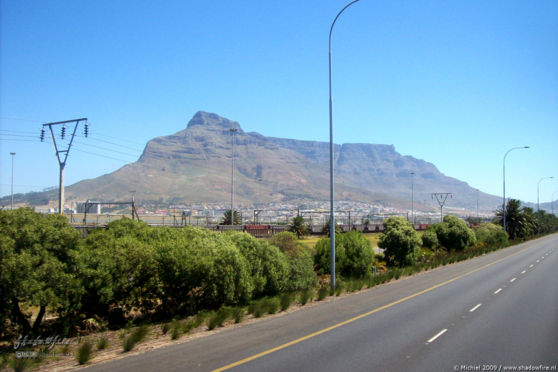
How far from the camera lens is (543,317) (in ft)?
43.3

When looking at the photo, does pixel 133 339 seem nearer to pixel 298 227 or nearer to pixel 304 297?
pixel 304 297

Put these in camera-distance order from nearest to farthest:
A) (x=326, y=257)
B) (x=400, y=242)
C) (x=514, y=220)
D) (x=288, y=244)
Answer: (x=288, y=244) → (x=326, y=257) → (x=400, y=242) → (x=514, y=220)

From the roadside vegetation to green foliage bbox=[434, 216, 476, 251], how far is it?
77.6 feet

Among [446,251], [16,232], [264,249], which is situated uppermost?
[16,232]

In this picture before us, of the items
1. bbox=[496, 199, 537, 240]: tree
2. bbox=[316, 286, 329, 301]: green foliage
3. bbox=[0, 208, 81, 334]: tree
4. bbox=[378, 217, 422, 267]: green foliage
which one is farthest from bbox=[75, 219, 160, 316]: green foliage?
bbox=[496, 199, 537, 240]: tree

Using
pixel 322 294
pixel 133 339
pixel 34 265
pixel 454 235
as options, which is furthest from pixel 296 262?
pixel 454 235

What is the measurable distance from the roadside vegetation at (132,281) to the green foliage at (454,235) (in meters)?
23.6

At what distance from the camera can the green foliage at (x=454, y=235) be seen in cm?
4247

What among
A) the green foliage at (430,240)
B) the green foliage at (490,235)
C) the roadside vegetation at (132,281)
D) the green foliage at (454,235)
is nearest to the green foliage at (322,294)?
the roadside vegetation at (132,281)

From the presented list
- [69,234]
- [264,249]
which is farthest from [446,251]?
[69,234]

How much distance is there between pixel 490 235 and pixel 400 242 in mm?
29915

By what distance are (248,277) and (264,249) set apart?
79.3 inches

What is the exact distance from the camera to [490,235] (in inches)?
2144

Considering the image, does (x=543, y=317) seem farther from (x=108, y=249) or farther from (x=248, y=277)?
(x=108, y=249)
